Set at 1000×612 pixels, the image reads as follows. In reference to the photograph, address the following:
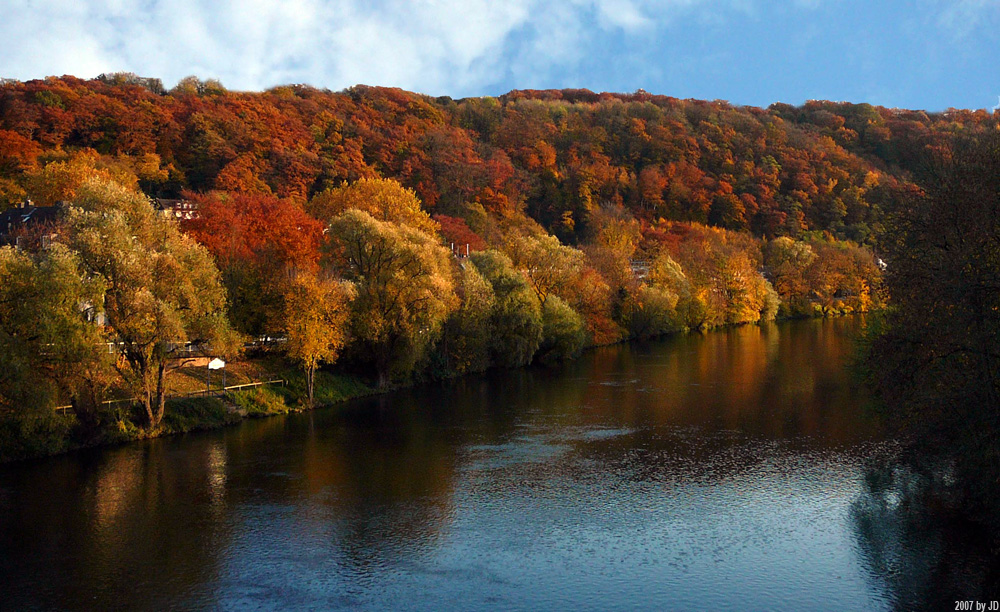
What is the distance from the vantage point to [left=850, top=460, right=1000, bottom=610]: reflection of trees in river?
15.1m

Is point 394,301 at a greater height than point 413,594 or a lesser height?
greater

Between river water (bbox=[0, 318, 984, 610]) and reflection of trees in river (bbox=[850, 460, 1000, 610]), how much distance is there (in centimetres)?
13

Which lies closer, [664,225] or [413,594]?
[413,594]

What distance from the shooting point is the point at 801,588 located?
15688mm

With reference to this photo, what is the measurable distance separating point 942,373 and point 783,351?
3805 cm

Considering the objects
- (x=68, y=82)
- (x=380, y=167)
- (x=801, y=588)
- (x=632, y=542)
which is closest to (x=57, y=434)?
(x=632, y=542)

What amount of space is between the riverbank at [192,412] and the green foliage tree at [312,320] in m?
1.26

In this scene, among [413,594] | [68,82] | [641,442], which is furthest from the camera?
[68,82]

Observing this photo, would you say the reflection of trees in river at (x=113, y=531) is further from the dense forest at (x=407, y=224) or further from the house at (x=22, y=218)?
the house at (x=22, y=218)

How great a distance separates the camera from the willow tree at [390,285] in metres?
38.7

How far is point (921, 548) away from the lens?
56.2ft

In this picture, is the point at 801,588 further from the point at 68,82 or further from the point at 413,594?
the point at 68,82

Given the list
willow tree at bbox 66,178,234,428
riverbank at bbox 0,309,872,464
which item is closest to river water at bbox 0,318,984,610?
riverbank at bbox 0,309,872,464

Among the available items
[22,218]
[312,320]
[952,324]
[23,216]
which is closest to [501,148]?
[23,216]
